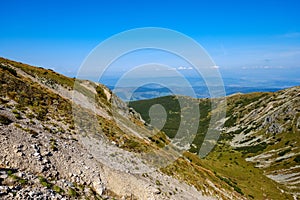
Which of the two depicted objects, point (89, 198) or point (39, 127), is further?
point (39, 127)

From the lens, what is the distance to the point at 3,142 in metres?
21.3

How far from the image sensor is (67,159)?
24.5 m

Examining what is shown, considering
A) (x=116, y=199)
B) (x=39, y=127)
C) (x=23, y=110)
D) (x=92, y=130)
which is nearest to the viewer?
(x=116, y=199)

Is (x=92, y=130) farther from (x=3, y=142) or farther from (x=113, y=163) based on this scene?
(x=3, y=142)

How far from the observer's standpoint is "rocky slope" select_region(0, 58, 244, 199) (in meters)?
19.8

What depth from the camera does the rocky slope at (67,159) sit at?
65.1ft

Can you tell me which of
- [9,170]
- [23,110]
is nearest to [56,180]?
[9,170]

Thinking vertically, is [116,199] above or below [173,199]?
above

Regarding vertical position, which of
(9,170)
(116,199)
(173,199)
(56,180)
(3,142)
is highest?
(3,142)

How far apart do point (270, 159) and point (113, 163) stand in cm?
17681

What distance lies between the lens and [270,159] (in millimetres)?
176625

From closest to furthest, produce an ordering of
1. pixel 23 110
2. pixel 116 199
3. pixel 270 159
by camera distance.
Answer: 1. pixel 116 199
2. pixel 23 110
3. pixel 270 159

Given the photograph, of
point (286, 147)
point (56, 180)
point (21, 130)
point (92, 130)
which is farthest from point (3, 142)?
point (286, 147)

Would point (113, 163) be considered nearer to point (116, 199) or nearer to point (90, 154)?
point (90, 154)
